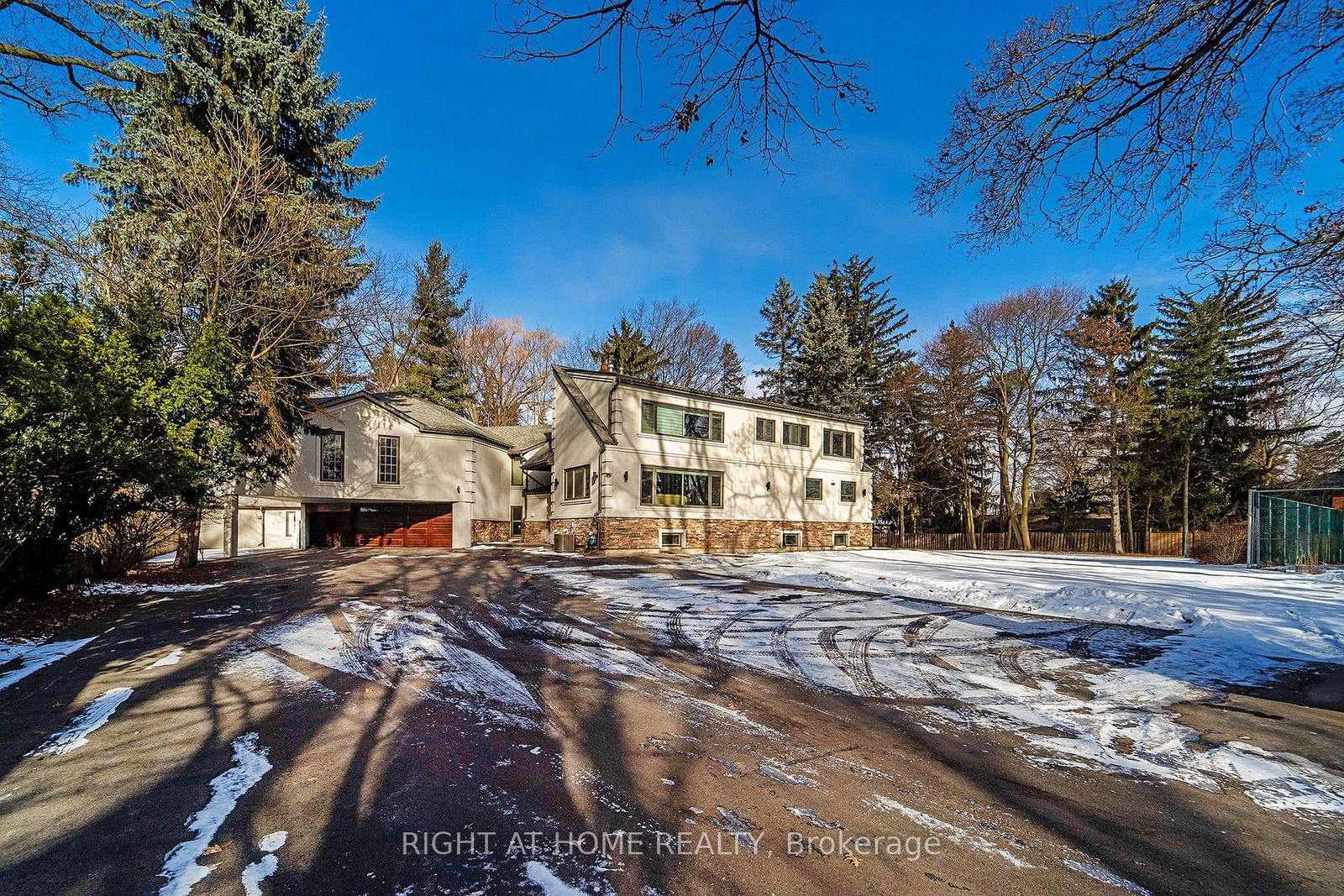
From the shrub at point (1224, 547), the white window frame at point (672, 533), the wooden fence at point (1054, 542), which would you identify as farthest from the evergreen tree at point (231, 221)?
the wooden fence at point (1054, 542)

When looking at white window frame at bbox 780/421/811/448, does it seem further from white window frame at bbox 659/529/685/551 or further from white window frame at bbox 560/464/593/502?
white window frame at bbox 560/464/593/502

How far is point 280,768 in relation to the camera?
11.2ft

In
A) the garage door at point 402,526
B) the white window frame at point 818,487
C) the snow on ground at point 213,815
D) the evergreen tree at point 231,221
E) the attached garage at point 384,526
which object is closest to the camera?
the snow on ground at point 213,815

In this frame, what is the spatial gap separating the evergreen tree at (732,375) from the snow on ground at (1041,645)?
1163 inches

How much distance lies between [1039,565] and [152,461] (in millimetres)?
20524

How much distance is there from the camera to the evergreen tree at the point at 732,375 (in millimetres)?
41406

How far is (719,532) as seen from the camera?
73.4 ft

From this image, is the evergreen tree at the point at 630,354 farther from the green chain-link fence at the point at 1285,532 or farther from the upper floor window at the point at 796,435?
the green chain-link fence at the point at 1285,532

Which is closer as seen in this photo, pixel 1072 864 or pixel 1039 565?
pixel 1072 864

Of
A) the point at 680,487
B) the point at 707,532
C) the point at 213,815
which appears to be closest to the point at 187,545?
the point at 680,487

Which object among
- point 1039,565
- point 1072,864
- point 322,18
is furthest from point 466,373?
point 1072,864

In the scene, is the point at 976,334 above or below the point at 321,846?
above

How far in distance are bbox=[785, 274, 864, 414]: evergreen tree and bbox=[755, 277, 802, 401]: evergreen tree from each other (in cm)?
176

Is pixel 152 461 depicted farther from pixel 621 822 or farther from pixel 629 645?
pixel 621 822
